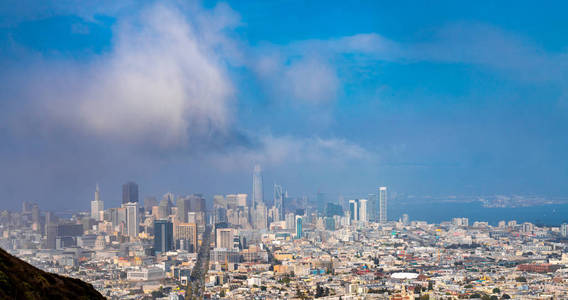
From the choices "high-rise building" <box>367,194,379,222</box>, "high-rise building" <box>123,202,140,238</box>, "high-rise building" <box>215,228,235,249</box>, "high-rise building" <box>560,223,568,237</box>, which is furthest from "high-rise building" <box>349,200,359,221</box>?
"high-rise building" <box>123,202,140,238</box>

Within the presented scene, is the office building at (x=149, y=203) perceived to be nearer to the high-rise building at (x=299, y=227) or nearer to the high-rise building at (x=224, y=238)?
the high-rise building at (x=224, y=238)

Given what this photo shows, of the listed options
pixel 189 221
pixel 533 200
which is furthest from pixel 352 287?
pixel 533 200

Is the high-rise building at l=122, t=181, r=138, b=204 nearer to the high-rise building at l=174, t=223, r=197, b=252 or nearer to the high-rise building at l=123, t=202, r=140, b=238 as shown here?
the high-rise building at l=123, t=202, r=140, b=238

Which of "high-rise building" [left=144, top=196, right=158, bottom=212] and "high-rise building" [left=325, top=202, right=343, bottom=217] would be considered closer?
"high-rise building" [left=144, top=196, right=158, bottom=212]

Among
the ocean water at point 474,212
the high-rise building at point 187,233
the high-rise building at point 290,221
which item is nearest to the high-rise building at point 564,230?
the ocean water at point 474,212

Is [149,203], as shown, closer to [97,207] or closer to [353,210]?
[97,207]
